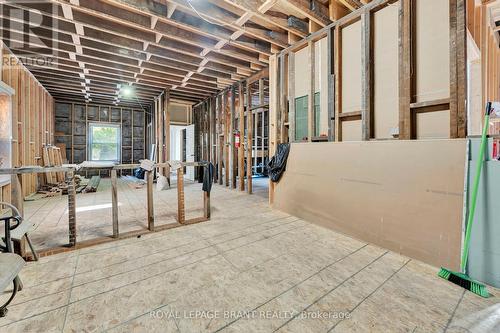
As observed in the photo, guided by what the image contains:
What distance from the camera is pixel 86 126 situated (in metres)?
9.16

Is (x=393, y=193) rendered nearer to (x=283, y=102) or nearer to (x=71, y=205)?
(x=283, y=102)

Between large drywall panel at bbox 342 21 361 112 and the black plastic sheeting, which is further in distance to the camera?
the black plastic sheeting

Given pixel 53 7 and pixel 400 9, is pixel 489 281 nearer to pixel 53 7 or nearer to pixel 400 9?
pixel 400 9

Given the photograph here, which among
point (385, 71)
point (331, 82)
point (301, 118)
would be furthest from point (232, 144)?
point (385, 71)

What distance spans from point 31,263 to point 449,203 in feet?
12.7

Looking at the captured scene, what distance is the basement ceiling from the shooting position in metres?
3.12

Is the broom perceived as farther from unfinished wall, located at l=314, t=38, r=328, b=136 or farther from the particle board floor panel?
unfinished wall, located at l=314, t=38, r=328, b=136

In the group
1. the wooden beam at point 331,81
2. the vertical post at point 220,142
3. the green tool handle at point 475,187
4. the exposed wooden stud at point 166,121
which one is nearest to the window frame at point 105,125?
the exposed wooden stud at point 166,121

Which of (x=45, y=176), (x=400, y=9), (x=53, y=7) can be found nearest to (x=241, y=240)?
(x=400, y=9)

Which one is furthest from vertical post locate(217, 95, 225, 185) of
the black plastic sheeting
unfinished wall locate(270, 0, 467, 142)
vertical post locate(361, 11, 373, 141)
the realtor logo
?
vertical post locate(361, 11, 373, 141)

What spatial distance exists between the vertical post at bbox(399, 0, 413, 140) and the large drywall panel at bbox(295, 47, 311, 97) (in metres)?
1.48

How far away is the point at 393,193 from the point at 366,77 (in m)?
1.53

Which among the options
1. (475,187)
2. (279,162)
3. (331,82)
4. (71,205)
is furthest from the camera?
(279,162)

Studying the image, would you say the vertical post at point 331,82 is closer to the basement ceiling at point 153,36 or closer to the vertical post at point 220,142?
the basement ceiling at point 153,36
